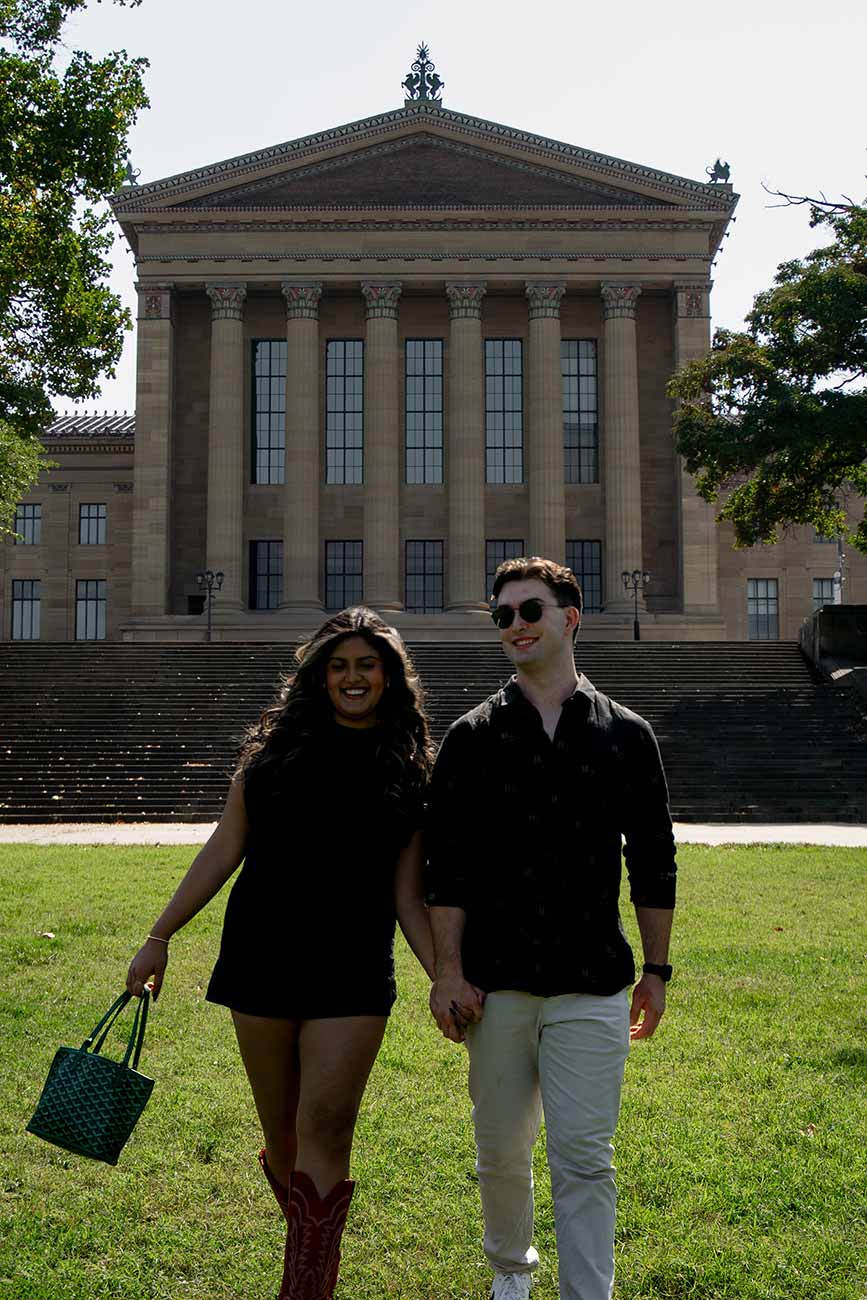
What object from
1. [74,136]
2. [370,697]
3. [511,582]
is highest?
[74,136]

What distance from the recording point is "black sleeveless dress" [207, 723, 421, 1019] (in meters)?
3.73

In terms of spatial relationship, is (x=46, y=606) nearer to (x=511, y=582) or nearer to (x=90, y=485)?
(x=90, y=485)

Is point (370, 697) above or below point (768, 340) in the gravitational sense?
below

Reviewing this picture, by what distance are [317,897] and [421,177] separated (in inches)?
1924

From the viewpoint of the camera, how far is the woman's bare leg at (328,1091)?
3.66 meters

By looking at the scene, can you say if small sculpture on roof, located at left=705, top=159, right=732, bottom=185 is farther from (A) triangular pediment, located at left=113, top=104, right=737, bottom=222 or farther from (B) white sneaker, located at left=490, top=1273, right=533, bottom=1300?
(B) white sneaker, located at left=490, top=1273, right=533, bottom=1300

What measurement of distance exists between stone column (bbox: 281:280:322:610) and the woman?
142ft

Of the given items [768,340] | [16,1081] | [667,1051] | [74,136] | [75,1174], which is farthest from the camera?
[768,340]

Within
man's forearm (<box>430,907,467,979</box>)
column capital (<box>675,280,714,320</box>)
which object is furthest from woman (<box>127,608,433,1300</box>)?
column capital (<box>675,280,714,320</box>)

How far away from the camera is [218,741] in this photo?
26.0 m

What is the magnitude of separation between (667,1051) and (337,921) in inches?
150

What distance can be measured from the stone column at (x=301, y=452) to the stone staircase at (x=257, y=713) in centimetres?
1217

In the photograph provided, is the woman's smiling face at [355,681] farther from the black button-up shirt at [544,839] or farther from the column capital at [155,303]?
the column capital at [155,303]

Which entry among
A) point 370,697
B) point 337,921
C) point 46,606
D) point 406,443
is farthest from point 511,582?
point 46,606
